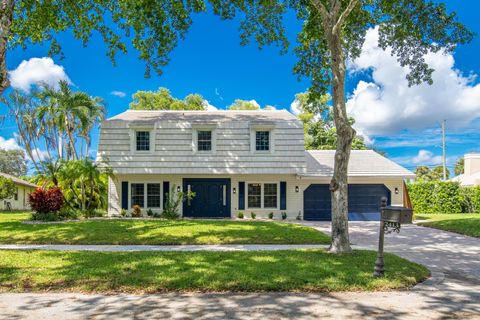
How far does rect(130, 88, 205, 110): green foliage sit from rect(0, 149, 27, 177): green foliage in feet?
115

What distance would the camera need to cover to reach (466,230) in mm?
14125

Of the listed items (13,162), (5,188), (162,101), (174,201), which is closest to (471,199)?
(174,201)

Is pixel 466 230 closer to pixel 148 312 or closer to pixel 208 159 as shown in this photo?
pixel 208 159

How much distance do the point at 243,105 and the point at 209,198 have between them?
790 inches

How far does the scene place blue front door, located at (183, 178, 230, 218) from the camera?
65.4 feet

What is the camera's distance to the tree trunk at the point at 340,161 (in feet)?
28.9

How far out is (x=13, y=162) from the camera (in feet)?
196

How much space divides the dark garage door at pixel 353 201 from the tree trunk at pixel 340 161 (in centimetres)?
1138

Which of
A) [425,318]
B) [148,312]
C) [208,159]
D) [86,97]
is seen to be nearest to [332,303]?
[425,318]

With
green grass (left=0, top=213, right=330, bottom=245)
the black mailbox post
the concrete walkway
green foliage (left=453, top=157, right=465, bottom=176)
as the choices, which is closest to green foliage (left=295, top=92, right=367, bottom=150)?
green grass (left=0, top=213, right=330, bottom=245)

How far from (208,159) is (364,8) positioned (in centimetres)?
1061

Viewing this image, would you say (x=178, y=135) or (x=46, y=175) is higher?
(x=178, y=135)

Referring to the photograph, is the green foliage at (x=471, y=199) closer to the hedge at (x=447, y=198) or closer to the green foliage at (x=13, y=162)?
the hedge at (x=447, y=198)

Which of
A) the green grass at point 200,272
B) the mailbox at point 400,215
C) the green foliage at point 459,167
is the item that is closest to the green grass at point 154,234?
the green grass at point 200,272
